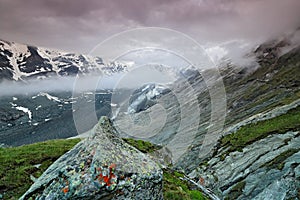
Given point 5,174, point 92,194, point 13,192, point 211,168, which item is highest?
point 5,174

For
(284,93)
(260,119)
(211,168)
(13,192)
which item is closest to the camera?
(13,192)

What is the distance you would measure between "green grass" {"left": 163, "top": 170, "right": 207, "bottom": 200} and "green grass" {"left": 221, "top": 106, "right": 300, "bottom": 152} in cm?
5214

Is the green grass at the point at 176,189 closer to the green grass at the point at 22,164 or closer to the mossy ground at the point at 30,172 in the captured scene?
the mossy ground at the point at 30,172

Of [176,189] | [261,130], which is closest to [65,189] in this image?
[176,189]

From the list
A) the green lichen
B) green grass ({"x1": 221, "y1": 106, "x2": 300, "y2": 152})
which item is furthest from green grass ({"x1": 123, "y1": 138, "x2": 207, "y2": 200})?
green grass ({"x1": 221, "y1": 106, "x2": 300, "y2": 152})

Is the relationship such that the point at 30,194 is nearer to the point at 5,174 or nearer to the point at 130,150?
the point at 130,150

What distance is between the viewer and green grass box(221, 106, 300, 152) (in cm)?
7088

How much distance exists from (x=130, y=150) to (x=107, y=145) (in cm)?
162

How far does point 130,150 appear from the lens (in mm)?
15656

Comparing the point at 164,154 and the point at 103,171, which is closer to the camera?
the point at 103,171

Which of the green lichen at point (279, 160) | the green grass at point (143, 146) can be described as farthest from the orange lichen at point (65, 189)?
the green lichen at point (279, 160)

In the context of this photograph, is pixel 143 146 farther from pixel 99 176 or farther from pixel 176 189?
pixel 99 176

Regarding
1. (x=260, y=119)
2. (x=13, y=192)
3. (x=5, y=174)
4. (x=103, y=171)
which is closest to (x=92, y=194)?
(x=103, y=171)

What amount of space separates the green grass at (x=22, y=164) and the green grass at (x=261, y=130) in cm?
5525
